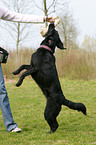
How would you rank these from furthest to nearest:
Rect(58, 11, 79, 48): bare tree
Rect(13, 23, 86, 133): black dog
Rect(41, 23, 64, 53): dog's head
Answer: Rect(58, 11, 79, 48): bare tree
Rect(41, 23, 64, 53): dog's head
Rect(13, 23, 86, 133): black dog

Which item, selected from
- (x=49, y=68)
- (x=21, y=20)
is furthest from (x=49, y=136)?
(x=21, y=20)

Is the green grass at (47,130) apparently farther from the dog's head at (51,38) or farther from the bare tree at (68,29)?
the bare tree at (68,29)

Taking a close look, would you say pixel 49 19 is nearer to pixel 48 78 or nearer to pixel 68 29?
pixel 48 78

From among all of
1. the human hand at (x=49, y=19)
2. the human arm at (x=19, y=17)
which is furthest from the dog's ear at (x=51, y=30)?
the human arm at (x=19, y=17)

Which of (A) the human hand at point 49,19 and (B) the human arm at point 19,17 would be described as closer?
(A) the human hand at point 49,19

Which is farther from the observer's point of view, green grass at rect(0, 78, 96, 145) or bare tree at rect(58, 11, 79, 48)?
bare tree at rect(58, 11, 79, 48)

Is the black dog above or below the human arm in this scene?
below

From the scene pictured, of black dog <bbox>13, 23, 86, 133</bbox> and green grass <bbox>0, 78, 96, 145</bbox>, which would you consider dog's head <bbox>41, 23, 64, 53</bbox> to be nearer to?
black dog <bbox>13, 23, 86, 133</bbox>

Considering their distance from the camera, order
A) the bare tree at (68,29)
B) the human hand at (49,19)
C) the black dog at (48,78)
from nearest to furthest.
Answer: the black dog at (48,78) < the human hand at (49,19) < the bare tree at (68,29)

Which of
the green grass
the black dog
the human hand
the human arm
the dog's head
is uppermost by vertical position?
the human arm

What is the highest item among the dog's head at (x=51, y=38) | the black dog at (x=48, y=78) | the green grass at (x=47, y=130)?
the dog's head at (x=51, y=38)

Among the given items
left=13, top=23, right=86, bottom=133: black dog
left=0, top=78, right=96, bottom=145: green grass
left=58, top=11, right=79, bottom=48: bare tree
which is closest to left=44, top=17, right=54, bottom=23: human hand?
left=13, top=23, right=86, bottom=133: black dog

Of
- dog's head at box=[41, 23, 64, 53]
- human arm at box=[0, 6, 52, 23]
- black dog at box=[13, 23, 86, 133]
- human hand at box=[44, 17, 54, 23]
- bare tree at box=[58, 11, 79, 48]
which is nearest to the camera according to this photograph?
black dog at box=[13, 23, 86, 133]

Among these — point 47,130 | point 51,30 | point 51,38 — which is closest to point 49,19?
point 51,30
